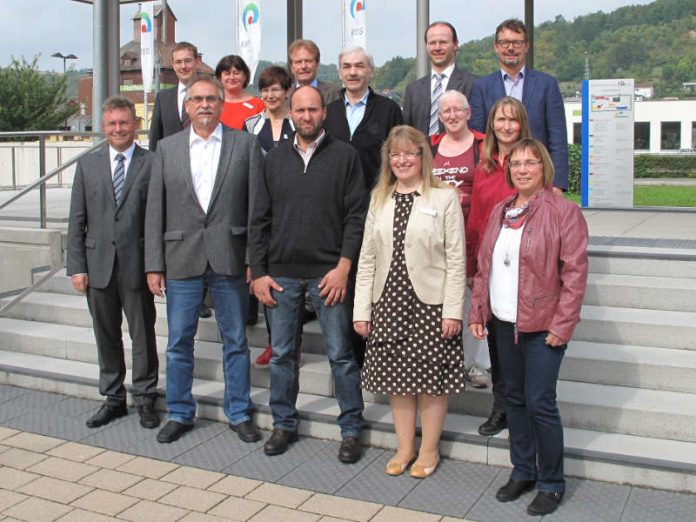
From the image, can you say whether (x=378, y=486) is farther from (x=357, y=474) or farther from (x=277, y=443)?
(x=277, y=443)

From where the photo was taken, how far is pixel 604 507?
3943mm

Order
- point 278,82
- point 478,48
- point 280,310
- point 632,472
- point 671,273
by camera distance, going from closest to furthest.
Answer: point 632,472
point 280,310
point 278,82
point 671,273
point 478,48

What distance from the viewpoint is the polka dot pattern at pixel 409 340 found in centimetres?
425

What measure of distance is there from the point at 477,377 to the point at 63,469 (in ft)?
7.98

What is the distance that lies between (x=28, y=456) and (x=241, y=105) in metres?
2.67

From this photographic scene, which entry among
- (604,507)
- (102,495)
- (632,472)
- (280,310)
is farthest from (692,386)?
(102,495)

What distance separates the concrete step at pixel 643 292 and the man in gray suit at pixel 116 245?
3.00 m

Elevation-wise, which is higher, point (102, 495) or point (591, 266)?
point (591, 266)

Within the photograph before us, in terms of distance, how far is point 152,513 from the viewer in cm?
406

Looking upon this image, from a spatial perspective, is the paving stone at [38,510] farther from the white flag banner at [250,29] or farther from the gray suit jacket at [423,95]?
the white flag banner at [250,29]

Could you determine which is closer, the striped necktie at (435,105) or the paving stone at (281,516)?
the paving stone at (281,516)

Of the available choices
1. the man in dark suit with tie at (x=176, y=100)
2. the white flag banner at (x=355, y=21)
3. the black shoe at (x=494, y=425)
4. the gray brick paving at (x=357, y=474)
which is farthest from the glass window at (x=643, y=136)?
the gray brick paving at (x=357, y=474)

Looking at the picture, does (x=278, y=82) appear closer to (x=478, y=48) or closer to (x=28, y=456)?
(x=28, y=456)

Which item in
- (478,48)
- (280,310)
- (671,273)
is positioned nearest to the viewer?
(280,310)
